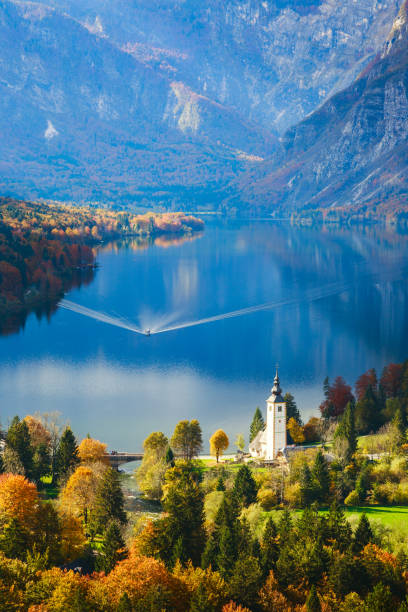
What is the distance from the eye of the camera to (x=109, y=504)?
34562 mm

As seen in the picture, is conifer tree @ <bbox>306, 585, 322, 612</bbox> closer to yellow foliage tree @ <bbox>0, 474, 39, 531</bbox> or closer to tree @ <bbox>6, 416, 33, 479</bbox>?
yellow foliage tree @ <bbox>0, 474, 39, 531</bbox>

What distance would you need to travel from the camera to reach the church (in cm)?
4681

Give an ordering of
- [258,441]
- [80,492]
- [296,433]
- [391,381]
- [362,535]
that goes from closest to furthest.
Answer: [362,535] < [80,492] < [258,441] < [296,433] < [391,381]

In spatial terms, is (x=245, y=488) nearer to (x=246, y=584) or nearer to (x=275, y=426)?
(x=275, y=426)

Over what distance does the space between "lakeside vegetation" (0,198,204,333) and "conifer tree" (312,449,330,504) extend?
51.0 metres

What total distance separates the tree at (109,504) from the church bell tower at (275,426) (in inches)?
543

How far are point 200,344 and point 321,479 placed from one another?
38.3 meters

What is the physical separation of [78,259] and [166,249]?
119ft

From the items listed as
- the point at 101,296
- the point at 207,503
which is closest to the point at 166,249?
the point at 101,296

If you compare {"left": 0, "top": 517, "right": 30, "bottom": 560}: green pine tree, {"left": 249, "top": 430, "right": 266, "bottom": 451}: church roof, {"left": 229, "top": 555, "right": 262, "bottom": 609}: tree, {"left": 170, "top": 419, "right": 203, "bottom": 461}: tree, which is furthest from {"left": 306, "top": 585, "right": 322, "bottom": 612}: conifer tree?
{"left": 249, "top": 430, "right": 266, "bottom": 451}: church roof

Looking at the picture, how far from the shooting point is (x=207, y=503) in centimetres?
3709

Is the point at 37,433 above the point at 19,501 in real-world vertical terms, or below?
above

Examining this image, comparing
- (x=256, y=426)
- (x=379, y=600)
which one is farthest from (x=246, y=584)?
(x=256, y=426)

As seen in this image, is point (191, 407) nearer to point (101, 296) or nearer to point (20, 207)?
point (101, 296)
